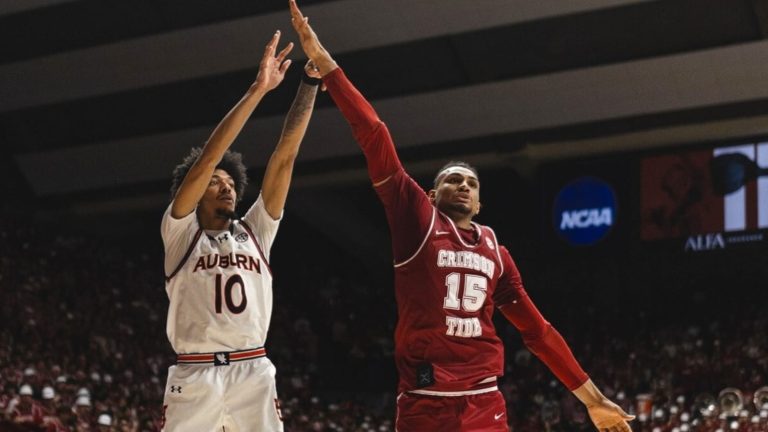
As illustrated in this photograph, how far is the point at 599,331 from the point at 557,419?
141 inches

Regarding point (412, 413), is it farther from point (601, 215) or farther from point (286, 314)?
point (286, 314)

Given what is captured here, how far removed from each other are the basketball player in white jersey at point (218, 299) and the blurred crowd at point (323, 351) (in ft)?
24.3

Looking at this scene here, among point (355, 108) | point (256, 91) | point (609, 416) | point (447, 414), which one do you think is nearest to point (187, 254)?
point (256, 91)


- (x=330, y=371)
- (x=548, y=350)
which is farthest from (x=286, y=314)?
(x=548, y=350)

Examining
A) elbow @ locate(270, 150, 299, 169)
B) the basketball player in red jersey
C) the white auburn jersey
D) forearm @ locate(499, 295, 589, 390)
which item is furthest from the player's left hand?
elbow @ locate(270, 150, 299, 169)

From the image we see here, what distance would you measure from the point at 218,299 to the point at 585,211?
15.5 meters

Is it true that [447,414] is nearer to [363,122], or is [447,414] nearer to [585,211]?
[363,122]

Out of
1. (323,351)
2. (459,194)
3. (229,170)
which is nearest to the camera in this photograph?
(459,194)

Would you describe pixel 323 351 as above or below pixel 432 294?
above

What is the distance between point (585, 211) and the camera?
65.9 ft

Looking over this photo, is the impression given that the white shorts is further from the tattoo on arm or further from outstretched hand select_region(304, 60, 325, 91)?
outstretched hand select_region(304, 60, 325, 91)

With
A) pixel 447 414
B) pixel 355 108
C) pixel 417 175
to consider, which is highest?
pixel 417 175

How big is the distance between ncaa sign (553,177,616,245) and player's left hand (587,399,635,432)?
14.5m

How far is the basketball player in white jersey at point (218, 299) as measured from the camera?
200 inches
